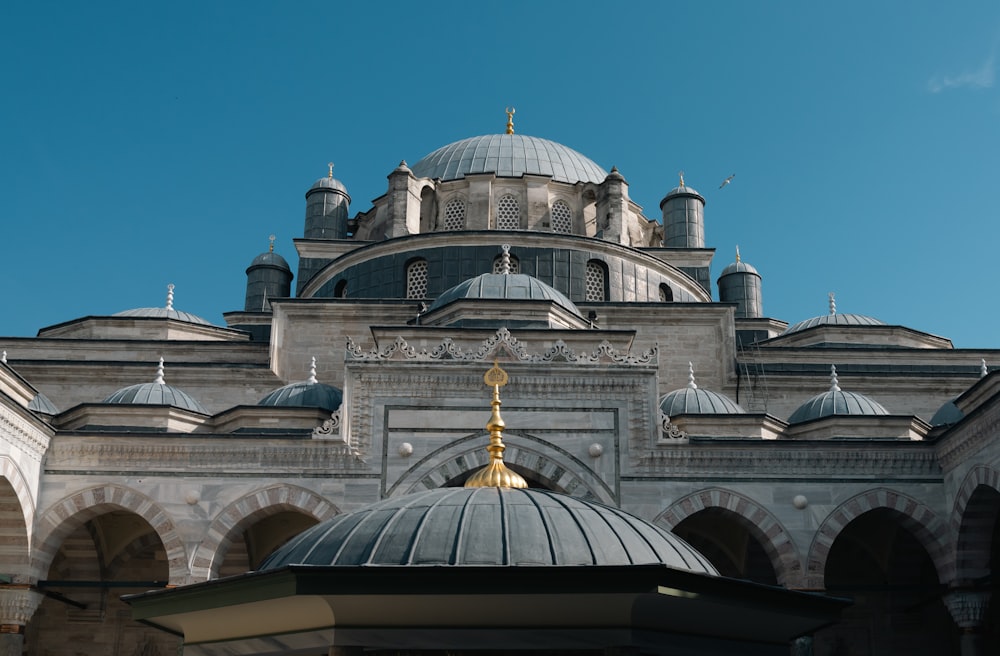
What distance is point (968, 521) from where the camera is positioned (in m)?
18.9

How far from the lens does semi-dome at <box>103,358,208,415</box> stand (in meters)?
21.6

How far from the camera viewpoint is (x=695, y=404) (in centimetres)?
2198

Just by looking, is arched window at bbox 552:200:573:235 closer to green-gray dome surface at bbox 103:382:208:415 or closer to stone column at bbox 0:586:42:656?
green-gray dome surface at bbox 103:382:208:415

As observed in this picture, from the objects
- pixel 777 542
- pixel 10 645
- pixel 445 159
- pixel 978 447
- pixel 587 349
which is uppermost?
pixel 445 159

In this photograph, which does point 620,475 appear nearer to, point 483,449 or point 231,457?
point 483,449

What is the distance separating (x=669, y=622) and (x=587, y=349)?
45.2 ft

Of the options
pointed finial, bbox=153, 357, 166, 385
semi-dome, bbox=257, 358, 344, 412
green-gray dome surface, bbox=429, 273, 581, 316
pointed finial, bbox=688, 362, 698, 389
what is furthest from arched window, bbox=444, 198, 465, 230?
pointed finial, bbox=153, 357, 166, 385

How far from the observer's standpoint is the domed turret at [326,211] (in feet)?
105

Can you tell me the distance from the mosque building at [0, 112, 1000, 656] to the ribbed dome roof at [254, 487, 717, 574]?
3cm

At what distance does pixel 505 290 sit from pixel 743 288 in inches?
495

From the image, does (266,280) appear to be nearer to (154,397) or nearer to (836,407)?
(154,397)

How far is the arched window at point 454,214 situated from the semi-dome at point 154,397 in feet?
32.1

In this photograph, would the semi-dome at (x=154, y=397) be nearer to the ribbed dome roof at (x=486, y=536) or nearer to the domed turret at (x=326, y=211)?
the domed turret at (x=326, y=211)

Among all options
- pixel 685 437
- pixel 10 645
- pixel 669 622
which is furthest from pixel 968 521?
pixel 10 645
